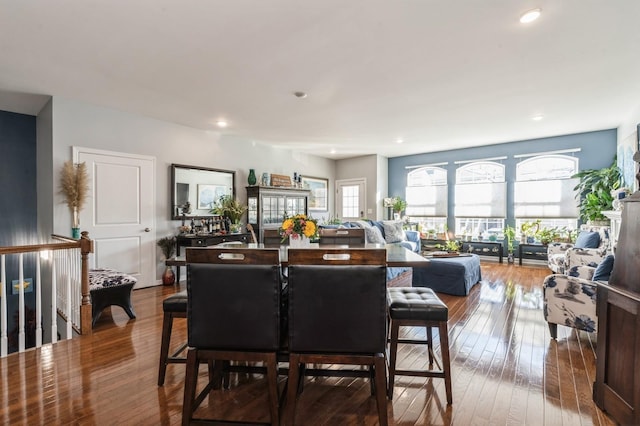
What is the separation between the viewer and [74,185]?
3922mm

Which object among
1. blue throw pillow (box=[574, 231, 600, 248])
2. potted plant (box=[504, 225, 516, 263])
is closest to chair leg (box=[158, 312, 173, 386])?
blue throw pillow (box=[574, 231, 600, 248])

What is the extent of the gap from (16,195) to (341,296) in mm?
5441

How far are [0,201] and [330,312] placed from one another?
17.9 feet

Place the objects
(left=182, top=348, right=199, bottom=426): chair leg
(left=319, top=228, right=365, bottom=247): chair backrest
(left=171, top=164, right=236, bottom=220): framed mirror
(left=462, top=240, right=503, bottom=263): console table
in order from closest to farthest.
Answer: (left=182, top=348, right=199, bottom=426): chair leg, (left=319, top=228, right=365, bottom=247): chair backrest, (left=171, top=164, right=236, bottom=220): framed mirror, (left=462, top=240, right=503, bottom=263): console table

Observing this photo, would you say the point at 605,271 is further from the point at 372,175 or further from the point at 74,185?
the point at 372,175

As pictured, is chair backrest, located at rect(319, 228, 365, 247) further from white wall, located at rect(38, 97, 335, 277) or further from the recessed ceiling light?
white wall, located at rect(38, 97, 335, 277)

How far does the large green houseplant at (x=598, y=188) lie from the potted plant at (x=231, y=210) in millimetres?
6096

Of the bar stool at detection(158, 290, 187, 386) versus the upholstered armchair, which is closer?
the bar stool at detection(158, 290, 187, 386)

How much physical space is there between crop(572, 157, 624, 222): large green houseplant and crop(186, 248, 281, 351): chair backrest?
5938mm

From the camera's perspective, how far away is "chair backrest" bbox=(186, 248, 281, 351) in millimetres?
1567

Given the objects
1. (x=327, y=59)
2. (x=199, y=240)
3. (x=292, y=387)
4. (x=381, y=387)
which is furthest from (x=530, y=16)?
(x=199, y=240)

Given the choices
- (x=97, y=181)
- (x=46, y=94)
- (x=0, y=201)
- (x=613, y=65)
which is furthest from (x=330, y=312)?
(x=0, y=201)

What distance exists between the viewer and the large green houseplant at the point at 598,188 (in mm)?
5156

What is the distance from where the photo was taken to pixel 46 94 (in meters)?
3.85
